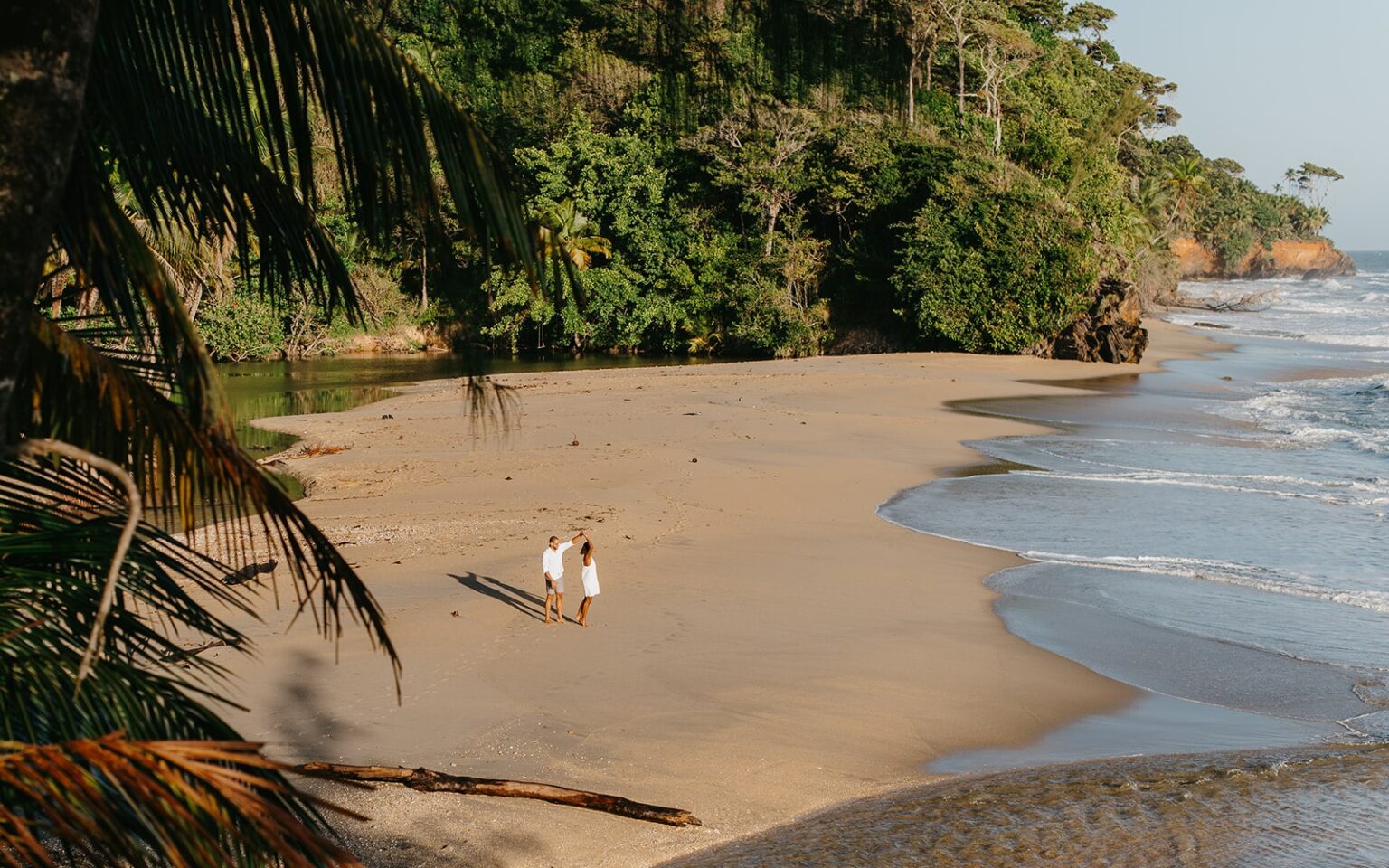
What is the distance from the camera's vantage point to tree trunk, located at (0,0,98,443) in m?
1.64

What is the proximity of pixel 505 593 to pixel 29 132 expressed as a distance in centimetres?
890

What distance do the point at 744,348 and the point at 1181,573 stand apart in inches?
1040

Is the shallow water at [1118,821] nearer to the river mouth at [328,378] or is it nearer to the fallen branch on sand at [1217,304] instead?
the river mouth at [328,378]

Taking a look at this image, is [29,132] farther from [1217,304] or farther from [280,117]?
[1217,304]

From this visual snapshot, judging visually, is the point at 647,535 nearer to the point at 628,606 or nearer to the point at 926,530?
the point at 628,606

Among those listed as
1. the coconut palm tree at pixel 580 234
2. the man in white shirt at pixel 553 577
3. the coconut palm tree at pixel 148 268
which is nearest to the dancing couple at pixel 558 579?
the man in white shirt at pixel 553 577

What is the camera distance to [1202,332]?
47812mm

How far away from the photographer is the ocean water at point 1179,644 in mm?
6258

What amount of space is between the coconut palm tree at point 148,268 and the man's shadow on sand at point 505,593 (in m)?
7.04

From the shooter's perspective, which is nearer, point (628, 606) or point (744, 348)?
point (628, 606)

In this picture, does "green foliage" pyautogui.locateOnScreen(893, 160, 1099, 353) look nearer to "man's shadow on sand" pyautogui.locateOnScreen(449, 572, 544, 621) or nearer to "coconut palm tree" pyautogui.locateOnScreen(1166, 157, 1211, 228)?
"man's shadow on sand" pyautogui.locateOnScreen(449, 572, 544, 621)

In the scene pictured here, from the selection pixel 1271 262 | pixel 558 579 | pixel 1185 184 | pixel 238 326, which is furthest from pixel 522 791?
pixel 1271 262

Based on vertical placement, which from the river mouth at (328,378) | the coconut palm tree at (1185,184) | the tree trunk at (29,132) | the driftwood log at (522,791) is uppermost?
the coconut palm tree at (1185,184)

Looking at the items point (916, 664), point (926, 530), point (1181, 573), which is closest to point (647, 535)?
point (926, 530)
